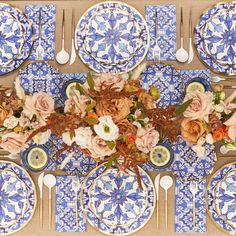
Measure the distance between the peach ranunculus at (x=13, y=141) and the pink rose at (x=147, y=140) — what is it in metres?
0.41

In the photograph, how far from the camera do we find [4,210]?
60.5 inches

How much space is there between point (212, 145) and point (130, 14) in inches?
24.1

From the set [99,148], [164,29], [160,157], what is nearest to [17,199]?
[99,148]

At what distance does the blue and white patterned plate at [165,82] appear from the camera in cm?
153

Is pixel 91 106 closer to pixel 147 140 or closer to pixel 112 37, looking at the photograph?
pixel 147 140

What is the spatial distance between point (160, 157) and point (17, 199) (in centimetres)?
58

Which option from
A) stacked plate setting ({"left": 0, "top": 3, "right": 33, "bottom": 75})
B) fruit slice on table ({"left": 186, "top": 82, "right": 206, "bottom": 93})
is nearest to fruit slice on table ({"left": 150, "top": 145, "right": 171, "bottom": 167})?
fruit slice on table ({"left": 186, "top": 82, "right": 206, "bottom": 93})

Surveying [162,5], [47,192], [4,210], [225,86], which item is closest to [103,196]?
[47,192]

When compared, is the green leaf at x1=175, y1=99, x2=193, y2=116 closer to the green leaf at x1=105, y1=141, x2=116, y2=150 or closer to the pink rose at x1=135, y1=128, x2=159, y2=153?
the pink rose at x1=135, y1=128, x2=159, y2=153

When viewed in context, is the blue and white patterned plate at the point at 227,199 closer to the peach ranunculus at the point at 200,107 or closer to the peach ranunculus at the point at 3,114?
the peach ranunculus at the point at 200,107

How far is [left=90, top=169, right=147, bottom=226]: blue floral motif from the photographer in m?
1.52

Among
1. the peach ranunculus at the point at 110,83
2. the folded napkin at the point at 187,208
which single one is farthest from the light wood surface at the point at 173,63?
the peach ranunculus at the point at 110,83

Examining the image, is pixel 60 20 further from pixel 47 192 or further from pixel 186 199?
pixel 186 199

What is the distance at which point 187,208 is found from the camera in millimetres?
1515
